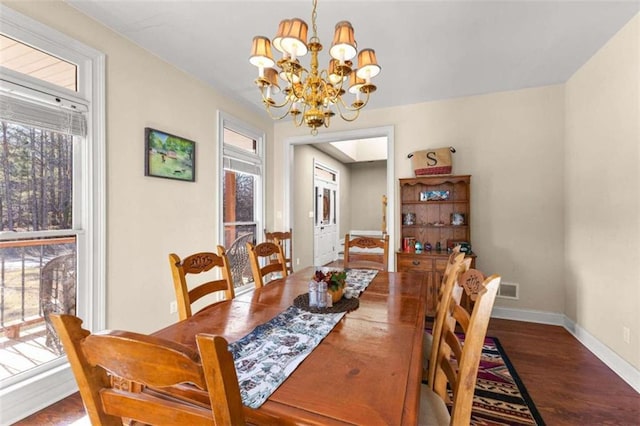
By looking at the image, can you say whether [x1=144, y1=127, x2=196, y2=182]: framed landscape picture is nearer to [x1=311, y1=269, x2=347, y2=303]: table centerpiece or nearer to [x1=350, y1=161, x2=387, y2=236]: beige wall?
[x1=311, y1=269, x2=347, y2=303]: table centerpiece

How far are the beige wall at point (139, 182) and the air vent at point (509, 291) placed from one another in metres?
3.61

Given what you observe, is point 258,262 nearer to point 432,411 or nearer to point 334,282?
point 334,282

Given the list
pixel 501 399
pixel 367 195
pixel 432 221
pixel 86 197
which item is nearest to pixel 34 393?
pixel 86 197

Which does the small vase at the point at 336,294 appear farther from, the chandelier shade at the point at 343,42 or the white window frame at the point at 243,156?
the white window frame at the point at 243,156

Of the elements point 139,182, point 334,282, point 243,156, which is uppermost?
point 243,156

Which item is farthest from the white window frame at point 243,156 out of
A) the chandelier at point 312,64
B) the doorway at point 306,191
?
the chandelier at point 312,64

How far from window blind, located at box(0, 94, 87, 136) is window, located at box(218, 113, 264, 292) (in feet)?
4.94

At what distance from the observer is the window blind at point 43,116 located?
1.76m

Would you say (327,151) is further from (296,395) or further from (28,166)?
(296,395)

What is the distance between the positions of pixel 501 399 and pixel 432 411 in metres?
1.22

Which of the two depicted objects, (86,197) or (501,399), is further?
(86,197)

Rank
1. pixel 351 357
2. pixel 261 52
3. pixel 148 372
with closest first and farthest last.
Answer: pixel 148 372 < pixel 351 357 < pixel 261 52

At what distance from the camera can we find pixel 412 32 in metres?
2.36

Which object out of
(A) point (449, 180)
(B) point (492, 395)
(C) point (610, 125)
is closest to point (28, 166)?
(B) point (492, 395)
